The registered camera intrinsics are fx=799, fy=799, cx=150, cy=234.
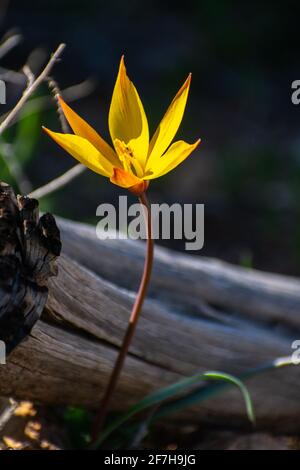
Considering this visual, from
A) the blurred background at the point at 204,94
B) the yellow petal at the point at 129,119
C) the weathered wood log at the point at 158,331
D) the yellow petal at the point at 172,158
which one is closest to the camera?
the yellow petal at the point at 172,158

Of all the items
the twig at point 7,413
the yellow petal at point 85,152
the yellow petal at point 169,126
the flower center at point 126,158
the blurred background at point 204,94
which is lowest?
the twig at point 7,413

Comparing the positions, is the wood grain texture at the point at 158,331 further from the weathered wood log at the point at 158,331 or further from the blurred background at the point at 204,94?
the blurred background at the point at 204,94

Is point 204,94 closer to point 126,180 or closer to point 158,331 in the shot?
point 158,331

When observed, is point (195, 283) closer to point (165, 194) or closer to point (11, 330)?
point (11, 330)

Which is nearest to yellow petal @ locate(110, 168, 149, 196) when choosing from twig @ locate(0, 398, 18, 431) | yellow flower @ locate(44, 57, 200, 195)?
yellow flower @ locate(44, 57, 200, 195)

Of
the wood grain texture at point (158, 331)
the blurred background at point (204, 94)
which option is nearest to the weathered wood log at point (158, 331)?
the wood grain texture at point (158, 331)

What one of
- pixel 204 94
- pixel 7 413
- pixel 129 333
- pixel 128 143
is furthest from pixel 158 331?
pixel 204 94

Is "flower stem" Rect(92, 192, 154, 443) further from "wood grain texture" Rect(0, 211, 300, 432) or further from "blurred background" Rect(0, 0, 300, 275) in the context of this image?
"blurred background" Rect(0, 0, 300, 275)
